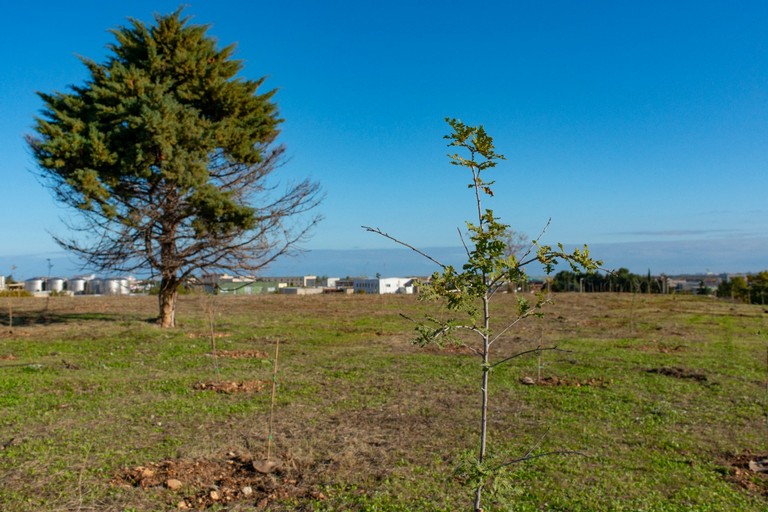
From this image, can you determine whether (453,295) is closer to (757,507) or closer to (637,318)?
(757,507)

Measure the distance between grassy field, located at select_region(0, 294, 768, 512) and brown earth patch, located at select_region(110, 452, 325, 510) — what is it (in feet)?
0.06

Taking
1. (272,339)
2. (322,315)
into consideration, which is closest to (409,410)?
(272,339)

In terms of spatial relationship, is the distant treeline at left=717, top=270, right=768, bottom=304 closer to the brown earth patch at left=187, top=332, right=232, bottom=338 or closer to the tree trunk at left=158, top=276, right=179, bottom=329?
the brown earth patch at left=187, top=332, right=232, bottom=338

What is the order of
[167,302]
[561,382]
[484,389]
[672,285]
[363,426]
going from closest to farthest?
[484,389], [363,426], [561,382], [167,302], [672,285]

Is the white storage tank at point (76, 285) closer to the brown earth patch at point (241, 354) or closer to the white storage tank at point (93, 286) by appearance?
the white storage tank at point (93, 286)

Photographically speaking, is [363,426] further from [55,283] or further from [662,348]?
[55,283]

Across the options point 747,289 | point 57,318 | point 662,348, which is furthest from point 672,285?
point 57,318

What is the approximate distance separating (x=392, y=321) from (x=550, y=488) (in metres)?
16.5

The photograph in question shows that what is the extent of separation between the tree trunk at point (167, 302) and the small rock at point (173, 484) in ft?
44.0

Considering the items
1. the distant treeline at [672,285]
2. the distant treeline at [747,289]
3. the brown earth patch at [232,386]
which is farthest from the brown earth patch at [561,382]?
the distant treeline at [747,289]

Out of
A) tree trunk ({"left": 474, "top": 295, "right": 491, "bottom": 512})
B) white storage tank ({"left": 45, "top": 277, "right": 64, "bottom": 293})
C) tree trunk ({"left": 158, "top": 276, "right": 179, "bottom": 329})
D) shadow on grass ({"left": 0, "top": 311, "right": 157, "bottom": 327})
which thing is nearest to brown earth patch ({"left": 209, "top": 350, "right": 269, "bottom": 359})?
tree trunk ({"left": 158, "top": 276, "right": 179, "bottom": 329})

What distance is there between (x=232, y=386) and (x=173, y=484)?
4060 millimetres

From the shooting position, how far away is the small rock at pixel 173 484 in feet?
15.8

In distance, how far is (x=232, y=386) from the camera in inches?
349
